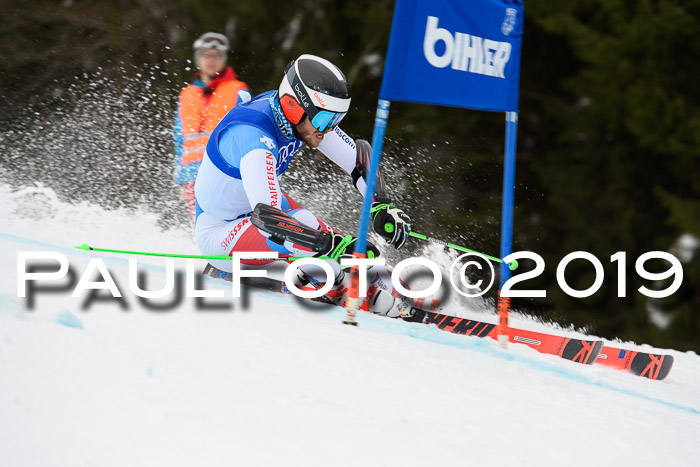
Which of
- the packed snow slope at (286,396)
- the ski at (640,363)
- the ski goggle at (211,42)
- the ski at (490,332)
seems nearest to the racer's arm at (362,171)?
the ski at (490,332)

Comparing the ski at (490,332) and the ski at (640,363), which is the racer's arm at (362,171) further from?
the ski at (640,363)

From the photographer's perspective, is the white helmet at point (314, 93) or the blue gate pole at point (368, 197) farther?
the white helmet at point (314, 93)

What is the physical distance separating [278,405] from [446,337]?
67.2 inches

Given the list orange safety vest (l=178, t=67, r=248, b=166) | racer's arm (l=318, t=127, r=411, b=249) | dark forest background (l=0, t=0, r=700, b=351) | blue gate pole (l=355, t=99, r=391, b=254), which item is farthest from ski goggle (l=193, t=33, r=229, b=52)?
dark forest background (l=0, t=0, r=700, b=351)

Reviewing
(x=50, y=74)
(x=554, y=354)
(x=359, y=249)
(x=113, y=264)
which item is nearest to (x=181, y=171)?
(x=113, y=264)

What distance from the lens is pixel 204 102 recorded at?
5.79 meters

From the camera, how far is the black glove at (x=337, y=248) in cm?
382

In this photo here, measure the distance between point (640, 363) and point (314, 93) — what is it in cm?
231

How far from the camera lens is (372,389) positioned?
2725 millimetres

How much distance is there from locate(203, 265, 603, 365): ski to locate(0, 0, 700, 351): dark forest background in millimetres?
5485

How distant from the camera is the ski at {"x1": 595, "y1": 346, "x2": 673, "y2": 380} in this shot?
160 inches

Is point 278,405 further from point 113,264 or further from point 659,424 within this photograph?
point 113,264

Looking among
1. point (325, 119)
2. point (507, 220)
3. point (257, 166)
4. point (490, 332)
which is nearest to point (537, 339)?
point (490, 332)

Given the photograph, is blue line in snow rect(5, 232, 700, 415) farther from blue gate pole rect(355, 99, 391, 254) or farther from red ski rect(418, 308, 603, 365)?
blue gate pole rect(355, 99, 391, 254)
